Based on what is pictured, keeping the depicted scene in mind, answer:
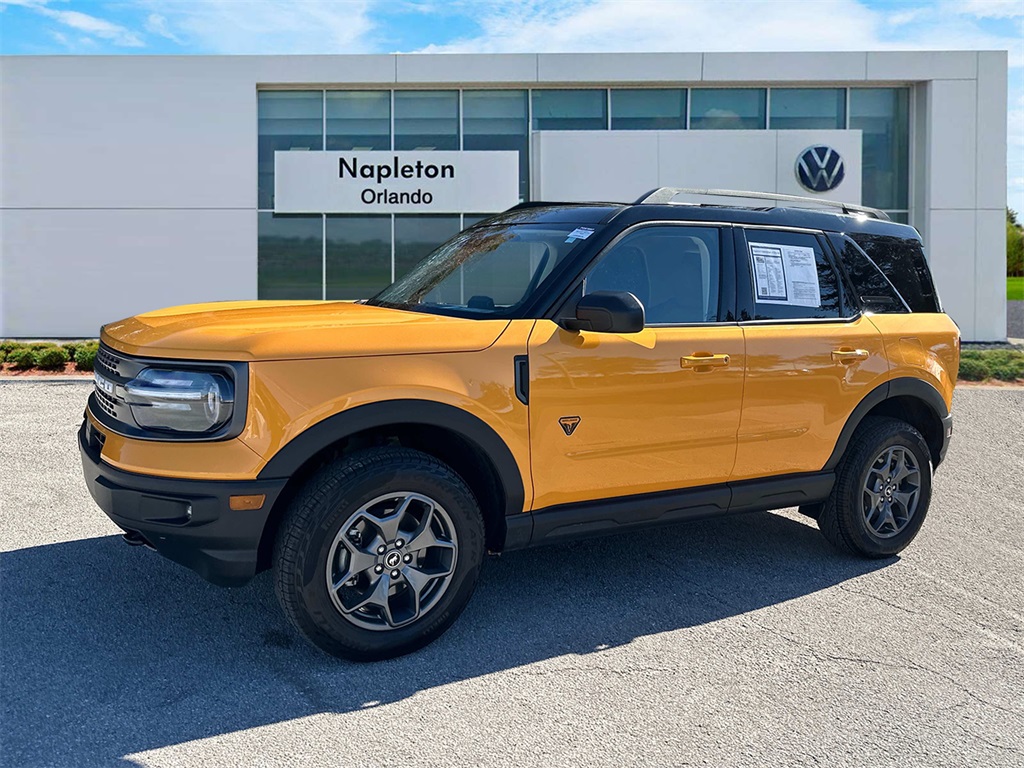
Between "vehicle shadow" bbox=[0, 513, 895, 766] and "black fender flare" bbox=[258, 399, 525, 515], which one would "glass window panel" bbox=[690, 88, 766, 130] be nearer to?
"vehicle shadow" bbox=[0, 513, 895, 766]

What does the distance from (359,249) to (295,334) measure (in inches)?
639

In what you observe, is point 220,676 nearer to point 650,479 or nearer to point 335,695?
point 335,695

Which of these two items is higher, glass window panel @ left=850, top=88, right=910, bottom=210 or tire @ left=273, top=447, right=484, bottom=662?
glass window panel @ left=850, top=88, right=910, bottom=210

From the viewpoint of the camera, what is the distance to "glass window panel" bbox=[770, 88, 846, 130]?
19531 mm

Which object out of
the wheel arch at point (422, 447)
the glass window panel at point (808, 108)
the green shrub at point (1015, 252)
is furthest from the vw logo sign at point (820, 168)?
the green shrub at point (1015, 252)

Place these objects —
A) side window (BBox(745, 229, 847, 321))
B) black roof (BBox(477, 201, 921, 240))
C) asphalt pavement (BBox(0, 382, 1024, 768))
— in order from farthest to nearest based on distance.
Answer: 1. side window (BBox(745, 229, 847, 321))
2. black roof (BBox(477, 201, 921, 240))
3. asphalt pavement (BBox(0, 382, 1024, 768))

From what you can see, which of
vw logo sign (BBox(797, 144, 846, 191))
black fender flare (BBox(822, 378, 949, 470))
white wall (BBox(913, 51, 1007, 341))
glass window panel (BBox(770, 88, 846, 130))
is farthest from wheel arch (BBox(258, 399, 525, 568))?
white wall (BBox(913, 51, 1007, 341))

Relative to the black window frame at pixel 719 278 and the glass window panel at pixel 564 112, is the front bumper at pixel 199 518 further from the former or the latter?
the glass window panel at pixel 564 112

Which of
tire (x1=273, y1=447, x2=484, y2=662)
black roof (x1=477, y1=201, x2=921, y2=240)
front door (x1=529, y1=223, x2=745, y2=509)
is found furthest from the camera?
black roof (x1=477, y1=201, x2=921, y2=240)

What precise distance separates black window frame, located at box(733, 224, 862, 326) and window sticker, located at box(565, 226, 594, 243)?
0.82 meters

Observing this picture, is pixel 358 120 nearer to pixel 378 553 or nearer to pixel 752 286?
pixel 752 286

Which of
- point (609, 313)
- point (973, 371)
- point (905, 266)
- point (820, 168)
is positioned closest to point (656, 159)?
point (820, 168)

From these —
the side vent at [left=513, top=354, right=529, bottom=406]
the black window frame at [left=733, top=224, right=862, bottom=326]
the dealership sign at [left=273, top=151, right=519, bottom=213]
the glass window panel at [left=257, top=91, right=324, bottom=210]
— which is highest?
the glass window panel at [left=257, top=91, right=324, bottom=210]

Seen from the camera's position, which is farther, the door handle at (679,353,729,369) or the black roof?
the black roof
